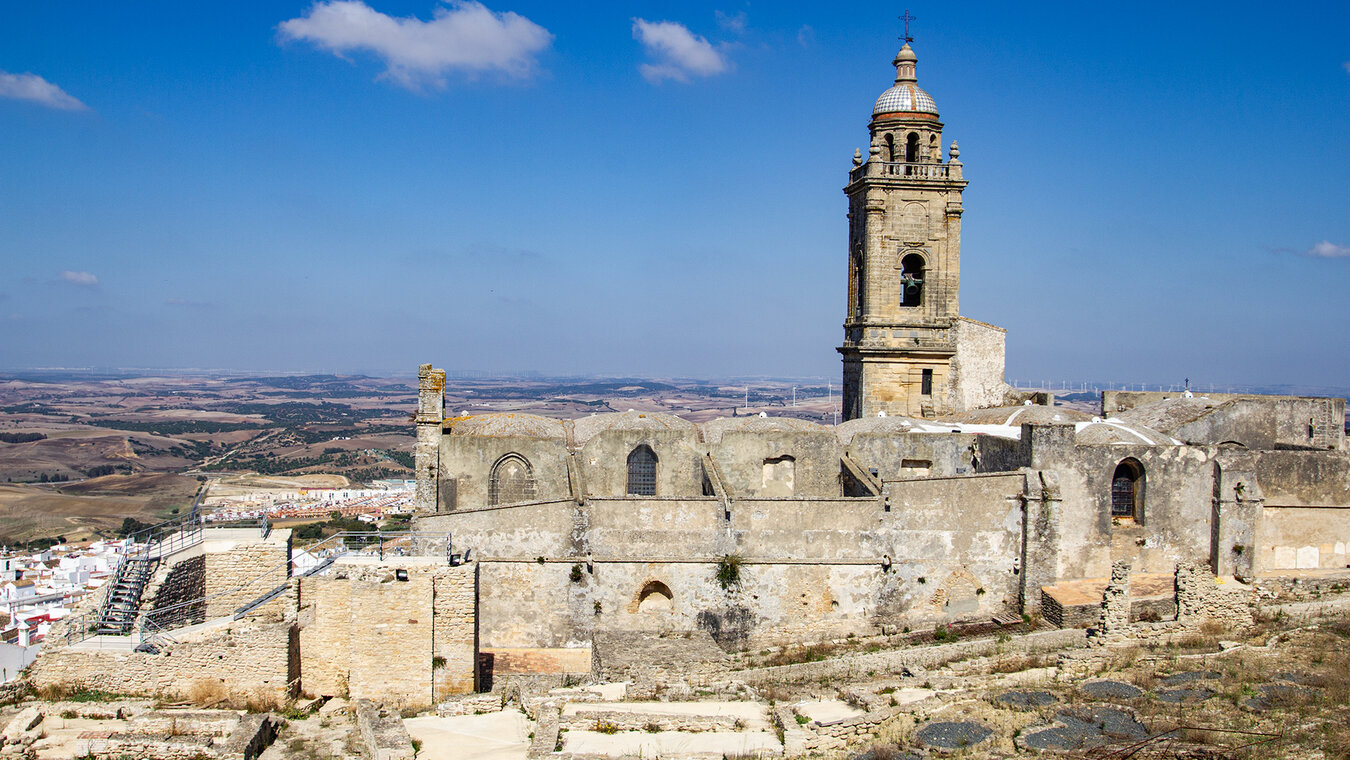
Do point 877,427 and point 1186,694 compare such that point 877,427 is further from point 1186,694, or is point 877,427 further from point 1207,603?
point 1186,694

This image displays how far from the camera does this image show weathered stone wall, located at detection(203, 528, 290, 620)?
54.1ft

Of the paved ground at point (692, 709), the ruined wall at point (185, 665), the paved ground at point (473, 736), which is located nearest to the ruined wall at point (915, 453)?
the paved ground at point (692, 709)

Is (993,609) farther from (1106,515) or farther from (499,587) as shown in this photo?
(499,587)

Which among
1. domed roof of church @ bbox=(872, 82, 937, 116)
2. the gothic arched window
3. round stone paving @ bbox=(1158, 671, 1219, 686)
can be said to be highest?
domed roof of church @ bbox=(872, 82, 937, 116)

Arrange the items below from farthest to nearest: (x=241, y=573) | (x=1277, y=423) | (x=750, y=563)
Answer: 1. (x=1277, y=423)
2. (x=750, y=563)
3. (x=241, y=573)

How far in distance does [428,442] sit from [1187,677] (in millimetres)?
15719

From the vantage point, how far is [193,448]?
408 ft

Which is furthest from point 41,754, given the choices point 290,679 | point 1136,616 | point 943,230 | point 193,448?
point 193,448

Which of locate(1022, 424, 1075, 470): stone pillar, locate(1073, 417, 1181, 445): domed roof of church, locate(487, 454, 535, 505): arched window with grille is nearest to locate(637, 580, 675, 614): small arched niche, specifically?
locate(487, 454, 535, 505): arched window with grille

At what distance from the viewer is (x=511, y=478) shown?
21.9 m

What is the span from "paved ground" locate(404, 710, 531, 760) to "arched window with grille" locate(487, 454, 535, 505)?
8.09 meters

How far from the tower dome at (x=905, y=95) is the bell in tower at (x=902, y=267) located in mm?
32

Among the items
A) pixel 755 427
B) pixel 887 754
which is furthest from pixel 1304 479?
pixel 887 754

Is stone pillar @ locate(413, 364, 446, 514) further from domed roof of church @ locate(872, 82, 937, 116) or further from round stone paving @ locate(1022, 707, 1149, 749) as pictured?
domed roof of church @ locate(872, 82, 937, 116)
